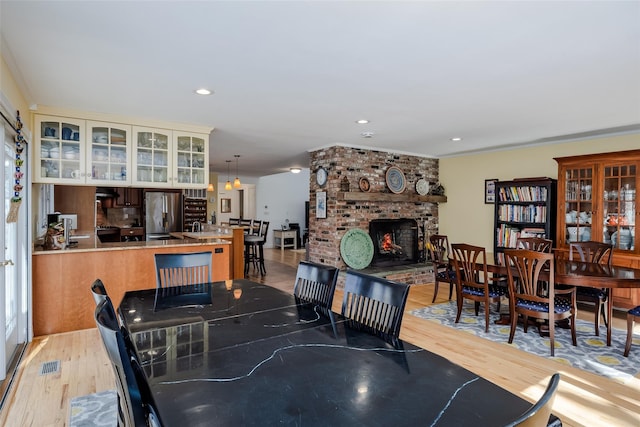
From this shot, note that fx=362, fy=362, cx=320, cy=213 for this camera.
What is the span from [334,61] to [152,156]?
2.69 m

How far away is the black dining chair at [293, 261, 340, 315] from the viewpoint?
2.10 m

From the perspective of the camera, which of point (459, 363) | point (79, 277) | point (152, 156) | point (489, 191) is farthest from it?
point (489, 191)

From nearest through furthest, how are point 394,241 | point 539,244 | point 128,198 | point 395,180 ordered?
point 539,244 < point 395,180 < point 394,241 < point 128,198

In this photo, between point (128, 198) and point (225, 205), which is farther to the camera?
point (225, 205)

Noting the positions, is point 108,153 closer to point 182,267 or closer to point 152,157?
point 152,157

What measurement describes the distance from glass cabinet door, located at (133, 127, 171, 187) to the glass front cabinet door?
515 centimetres

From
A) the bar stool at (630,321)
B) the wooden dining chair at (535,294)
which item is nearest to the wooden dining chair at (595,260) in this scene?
the bar stool at (630,321)

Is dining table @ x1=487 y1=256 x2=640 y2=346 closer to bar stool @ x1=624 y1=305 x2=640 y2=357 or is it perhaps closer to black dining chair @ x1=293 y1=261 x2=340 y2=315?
bar stool @ x1=624 y1=305 x2=640 y2=357

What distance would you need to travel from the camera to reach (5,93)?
254 centimetres

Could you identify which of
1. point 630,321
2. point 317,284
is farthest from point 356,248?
point 317,284

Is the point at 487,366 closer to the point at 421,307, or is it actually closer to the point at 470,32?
the point at 421,307

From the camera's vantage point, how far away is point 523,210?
547 centimetres

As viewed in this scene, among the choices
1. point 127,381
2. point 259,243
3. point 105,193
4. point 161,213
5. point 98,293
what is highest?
point 105,193

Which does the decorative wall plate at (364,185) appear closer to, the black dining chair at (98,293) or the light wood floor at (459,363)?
the light wood floor at (459,363)
